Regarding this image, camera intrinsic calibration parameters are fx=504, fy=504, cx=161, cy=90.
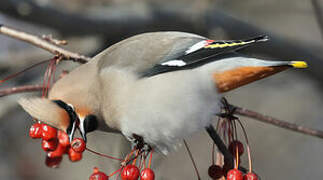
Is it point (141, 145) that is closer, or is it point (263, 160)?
point (141, 145)

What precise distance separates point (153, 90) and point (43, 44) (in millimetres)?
Result: 743

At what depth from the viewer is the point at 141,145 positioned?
2654 mm

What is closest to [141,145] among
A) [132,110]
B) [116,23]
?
[132,110]

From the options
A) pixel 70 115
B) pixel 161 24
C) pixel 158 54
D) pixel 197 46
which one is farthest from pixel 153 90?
pixel 161 24

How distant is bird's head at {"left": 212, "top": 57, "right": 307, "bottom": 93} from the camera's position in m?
2.46

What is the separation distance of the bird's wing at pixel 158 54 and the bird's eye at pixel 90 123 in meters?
0.28

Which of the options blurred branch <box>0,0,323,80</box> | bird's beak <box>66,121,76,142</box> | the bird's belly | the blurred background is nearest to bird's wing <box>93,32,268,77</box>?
the bird's belly

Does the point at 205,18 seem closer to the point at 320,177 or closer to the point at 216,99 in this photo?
the point at 216,99

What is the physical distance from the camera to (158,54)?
2.82 m

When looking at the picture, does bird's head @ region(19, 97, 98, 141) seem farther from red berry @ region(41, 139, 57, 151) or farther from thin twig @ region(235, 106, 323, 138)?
thin twig @ region(235, 106, 323, 138)

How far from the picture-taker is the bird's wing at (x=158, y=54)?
2.73 metres

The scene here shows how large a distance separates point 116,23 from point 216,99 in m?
2.14

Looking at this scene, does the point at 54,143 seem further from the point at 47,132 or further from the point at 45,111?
the point at 45,111

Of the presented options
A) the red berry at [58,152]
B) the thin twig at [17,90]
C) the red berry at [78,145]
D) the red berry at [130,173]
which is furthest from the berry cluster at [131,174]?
the thin twig at [17,90]
